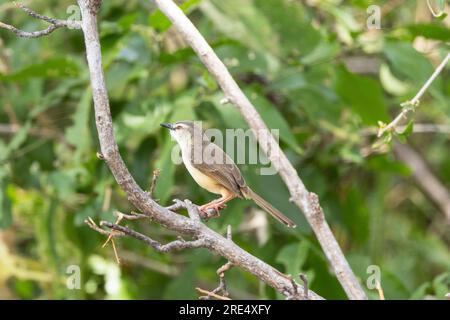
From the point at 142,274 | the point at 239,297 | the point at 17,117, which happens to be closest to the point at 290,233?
the point at 239,297

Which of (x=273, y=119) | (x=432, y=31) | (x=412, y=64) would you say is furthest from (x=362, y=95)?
(x=273, y=119)

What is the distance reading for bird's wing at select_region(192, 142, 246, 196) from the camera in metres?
3.37

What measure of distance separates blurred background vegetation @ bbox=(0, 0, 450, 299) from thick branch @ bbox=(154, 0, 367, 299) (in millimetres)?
977

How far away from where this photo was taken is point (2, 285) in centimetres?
564

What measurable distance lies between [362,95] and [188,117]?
1.22 meters

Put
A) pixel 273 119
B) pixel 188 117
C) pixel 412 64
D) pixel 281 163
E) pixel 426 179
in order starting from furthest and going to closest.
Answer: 1. pixel 426 179
2. pixel 412 64
3. pixel 273 119
4. pixel 188 117
5. pixel 281 163

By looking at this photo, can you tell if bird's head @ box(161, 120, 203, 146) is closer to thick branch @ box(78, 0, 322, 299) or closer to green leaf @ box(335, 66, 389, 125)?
thick branch @ box(78, 0, 322, 299)

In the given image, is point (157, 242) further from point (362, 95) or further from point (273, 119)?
point (362, 95)

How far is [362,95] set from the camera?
4.95 metres

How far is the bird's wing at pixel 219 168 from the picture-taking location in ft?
11.0
